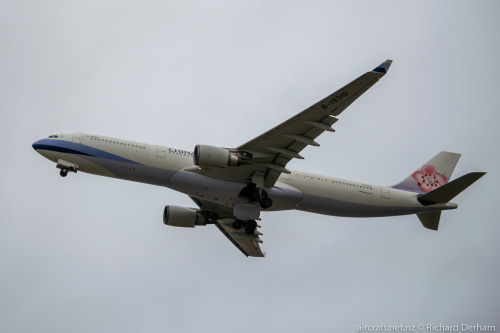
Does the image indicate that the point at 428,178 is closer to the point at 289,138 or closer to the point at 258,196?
the point at 258,196

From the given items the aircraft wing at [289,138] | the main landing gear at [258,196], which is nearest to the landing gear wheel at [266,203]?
the main landing gear at [258,196]

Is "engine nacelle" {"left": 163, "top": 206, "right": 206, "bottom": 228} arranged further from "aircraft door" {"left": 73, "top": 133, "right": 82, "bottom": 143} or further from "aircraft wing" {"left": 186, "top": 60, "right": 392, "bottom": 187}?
"aircraft door" {"left": 73, "top": 133, "right": 82, "bottom": 143}

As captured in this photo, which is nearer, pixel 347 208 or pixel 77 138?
pixel 77 138

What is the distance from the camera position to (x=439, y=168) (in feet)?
179

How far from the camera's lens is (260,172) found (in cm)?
4506

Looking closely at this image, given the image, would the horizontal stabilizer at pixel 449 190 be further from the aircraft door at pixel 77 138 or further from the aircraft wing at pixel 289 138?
the aircraft door at pixel 77 138

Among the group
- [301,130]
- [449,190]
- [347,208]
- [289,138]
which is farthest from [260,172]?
[449,190]

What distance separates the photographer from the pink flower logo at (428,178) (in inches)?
2089

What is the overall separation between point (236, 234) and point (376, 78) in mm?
21248

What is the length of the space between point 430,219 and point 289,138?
15094 mm

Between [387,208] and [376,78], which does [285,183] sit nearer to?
[387,208]

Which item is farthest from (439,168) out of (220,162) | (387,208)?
(220,162)

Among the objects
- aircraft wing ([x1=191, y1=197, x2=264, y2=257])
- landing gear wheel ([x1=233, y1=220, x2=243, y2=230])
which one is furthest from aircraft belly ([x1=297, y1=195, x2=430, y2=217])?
aircraft wing ([x1=191, y1=197, x2=264, y2=257])

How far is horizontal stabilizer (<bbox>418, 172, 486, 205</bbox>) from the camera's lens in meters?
45.5
